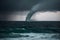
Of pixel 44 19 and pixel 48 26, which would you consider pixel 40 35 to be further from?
pixel 44 19

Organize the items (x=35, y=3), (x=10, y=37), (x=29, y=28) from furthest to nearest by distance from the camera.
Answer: (x=35, y=3)
(x=29, y=28)
(x=10, y=37)

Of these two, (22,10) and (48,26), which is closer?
(48,26)

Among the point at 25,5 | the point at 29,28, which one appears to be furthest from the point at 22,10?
the point at 29,28

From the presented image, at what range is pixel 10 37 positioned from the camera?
3.63 feet

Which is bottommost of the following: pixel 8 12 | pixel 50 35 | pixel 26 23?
pixel 50 35

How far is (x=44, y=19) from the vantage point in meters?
1.43

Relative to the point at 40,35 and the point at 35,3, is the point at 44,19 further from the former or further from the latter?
the point at 40,35

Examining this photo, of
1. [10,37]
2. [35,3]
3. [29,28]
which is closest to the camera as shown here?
[10,37]

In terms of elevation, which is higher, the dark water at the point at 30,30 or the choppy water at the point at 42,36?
the dark water at the point at 30,30

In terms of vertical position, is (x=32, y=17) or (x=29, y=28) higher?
(x=32, y=17)

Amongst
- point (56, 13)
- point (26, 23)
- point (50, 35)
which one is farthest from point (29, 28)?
point (56, 13)

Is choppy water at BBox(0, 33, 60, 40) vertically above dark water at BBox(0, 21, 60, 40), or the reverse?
dark water at BBox(0, 21, 60, 40)

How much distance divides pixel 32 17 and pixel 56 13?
11.7 inches

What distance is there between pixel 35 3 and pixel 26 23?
0.26 m
